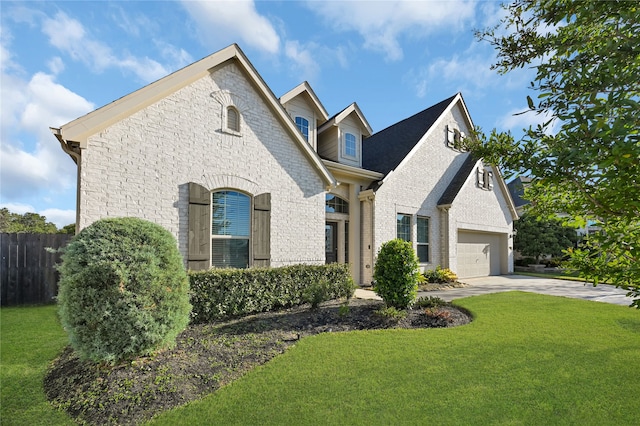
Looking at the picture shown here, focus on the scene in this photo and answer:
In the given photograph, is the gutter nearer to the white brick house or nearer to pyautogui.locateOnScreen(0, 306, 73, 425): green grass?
the white brick house

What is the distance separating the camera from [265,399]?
3432 millimetres

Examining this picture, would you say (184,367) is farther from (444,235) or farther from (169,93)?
(444,235)

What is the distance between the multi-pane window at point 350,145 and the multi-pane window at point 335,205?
6.07 ft

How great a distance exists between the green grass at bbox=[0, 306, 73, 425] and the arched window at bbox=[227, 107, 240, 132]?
6022 millimetres

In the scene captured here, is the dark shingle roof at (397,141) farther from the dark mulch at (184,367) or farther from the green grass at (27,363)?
A: the green grass at (27,363)

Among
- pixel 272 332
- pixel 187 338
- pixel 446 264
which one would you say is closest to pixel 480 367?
pixel 272 332

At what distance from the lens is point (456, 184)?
48.8 ft

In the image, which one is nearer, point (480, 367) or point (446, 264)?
point (480, 367)

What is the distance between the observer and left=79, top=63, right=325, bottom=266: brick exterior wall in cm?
665

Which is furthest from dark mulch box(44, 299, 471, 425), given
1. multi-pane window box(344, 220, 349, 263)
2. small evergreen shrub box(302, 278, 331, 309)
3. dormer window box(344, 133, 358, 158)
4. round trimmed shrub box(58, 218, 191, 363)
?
dormer window box(344, 133, 358, 158)

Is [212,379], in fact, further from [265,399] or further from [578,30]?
[578,30]

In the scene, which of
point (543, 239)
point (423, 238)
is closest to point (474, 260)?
point (423, 238)

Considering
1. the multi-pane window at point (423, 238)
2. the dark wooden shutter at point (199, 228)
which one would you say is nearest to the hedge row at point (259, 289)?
the dark wooden shutter at point (199, 228)

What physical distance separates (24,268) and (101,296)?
7184 millimetres
